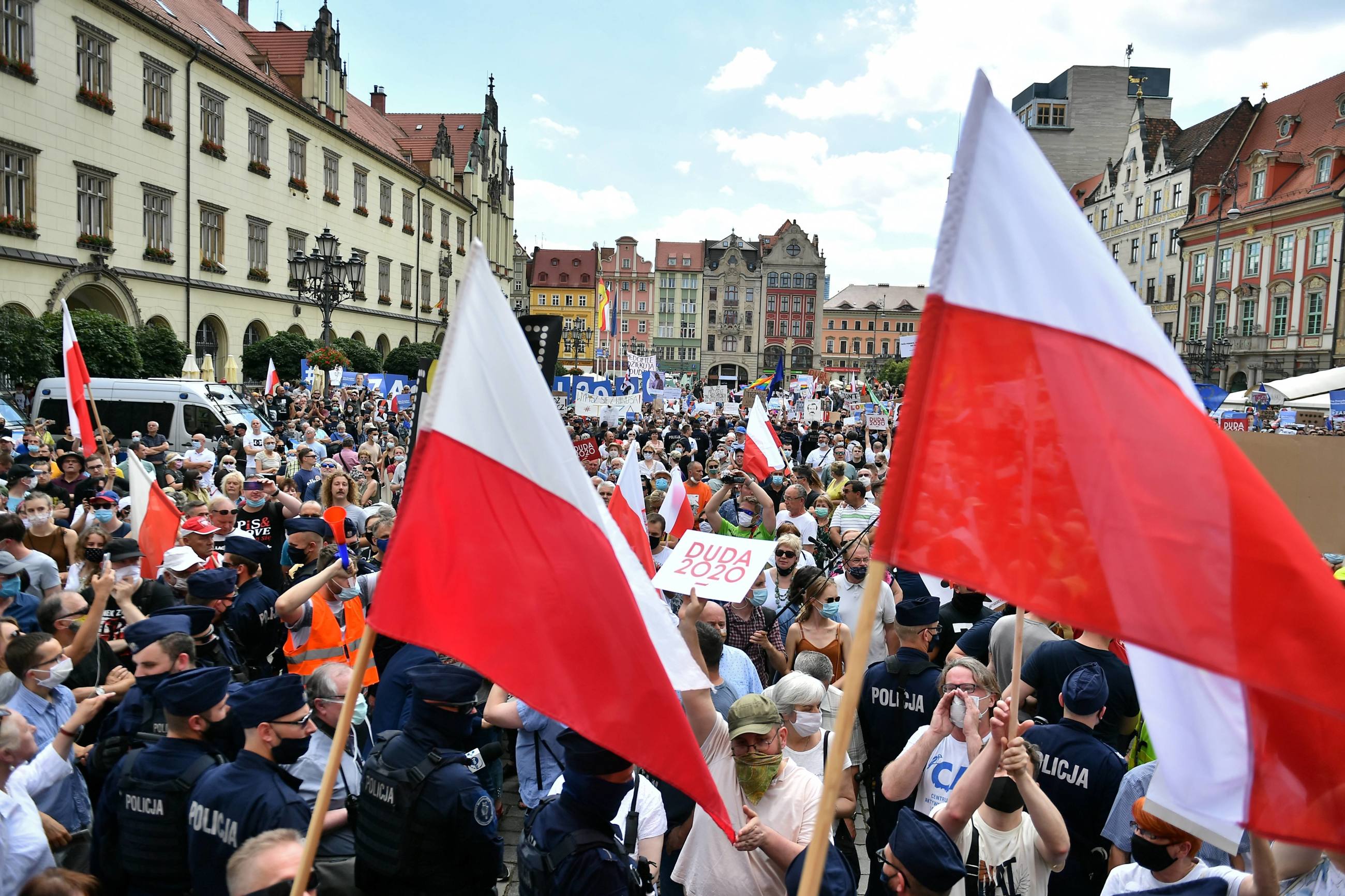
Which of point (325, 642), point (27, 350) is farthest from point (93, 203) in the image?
point (325, 642)

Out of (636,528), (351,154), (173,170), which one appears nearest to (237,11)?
(351,154)

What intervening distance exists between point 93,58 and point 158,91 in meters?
3.04

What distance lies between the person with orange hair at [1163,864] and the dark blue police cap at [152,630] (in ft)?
12.8

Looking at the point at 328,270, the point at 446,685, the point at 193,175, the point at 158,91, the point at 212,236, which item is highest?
the point at 158,91

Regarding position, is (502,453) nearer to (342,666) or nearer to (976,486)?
(976,486)

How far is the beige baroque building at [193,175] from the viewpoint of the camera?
23.8 metres

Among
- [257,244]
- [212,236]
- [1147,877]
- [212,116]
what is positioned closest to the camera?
[1147,877]

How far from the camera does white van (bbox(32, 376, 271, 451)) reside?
16875 millimetres

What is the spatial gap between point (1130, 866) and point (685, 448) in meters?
13.4

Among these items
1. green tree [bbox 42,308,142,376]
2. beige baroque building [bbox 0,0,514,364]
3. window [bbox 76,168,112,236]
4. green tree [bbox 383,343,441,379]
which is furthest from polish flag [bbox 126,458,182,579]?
green tree [bbox 383,343,441,379]

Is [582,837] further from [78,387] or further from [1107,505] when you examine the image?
[78,387]

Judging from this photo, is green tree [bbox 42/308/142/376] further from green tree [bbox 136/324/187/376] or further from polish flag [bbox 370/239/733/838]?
polish flag [bbox 370/239/733/838]

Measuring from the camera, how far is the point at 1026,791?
3139 millimetres

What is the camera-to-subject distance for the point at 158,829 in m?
3.34
